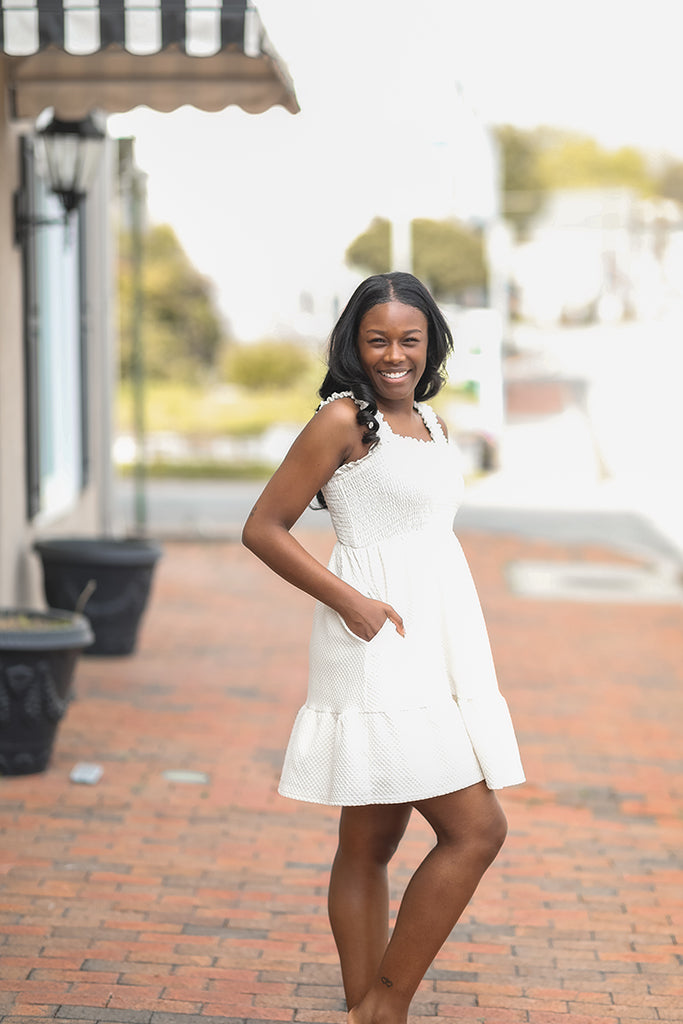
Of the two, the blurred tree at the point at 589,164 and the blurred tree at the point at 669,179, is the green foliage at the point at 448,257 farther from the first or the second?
the blurred tree at the point at 669,179

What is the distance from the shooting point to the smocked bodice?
11.1 feet

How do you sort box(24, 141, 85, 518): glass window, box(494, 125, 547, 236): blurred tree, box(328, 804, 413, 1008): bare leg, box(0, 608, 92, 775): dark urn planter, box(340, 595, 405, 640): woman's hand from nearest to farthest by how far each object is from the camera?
1. box(340, 595, 405, 640): woman's hand
2. box(328, 804, 413, 1008): bare leg
3. box(0, 608, 92, 775): dark urn planter
4. box(24, 141, 85, 518): glass window
5. box(494, 125, 547, 236): blurred tree

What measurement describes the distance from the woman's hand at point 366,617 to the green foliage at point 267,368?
25563 millimetres

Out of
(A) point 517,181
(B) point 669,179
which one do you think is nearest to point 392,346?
(A) point 517,181

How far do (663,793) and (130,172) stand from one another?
8230mm

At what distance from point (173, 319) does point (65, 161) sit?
23566mm

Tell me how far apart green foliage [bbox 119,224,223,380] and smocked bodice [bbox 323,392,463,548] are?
2731 cm

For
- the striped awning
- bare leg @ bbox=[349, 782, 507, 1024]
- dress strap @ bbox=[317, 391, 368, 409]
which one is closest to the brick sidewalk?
bare leg @ bbox=[349, 782, 507, 1024]

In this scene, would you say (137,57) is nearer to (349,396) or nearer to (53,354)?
(349,396)

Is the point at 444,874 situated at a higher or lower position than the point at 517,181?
lower

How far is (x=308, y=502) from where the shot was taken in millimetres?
3363

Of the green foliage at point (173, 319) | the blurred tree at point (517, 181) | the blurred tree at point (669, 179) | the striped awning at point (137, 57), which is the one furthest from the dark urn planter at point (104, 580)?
the blurred tree at point (669, 179)

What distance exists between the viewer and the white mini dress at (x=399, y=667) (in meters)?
3.35

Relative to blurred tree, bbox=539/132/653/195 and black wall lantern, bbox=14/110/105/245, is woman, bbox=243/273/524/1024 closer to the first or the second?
black wall lantern, bbox=14/110/105/245
